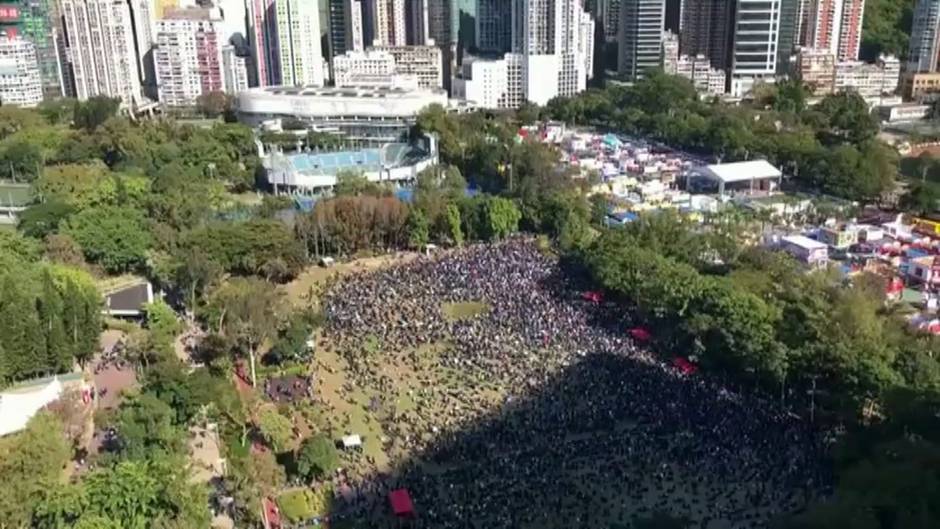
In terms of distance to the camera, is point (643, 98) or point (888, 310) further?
point (643, 98)

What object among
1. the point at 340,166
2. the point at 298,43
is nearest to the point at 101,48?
the point at 298,43

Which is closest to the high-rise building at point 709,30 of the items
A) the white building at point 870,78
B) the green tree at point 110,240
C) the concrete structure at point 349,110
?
the white building at point 870,78

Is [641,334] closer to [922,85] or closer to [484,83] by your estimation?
[484,83]

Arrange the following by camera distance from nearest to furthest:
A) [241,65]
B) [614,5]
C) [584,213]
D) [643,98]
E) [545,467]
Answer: [545,467] → [584,213] → [643,98] → [241,65] → [614,5]

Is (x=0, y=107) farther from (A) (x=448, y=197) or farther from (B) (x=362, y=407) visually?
(B) (x=362, y=407)

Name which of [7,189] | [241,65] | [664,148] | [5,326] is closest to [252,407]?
[5,326]

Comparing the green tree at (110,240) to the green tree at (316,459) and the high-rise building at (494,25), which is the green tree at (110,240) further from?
the high-rise building at (494,25)

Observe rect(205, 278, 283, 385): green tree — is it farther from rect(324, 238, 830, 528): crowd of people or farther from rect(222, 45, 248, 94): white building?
rect(222, 45, 248, 94): white building

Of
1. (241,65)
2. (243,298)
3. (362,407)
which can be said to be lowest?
(362,407)
